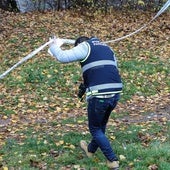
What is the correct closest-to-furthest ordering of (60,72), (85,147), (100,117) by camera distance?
(100,117), (85,147), (60,72)

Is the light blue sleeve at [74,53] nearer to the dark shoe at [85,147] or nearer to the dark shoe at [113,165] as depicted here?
the dark shoe at [113,165]

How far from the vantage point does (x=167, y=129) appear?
8336 millimetres

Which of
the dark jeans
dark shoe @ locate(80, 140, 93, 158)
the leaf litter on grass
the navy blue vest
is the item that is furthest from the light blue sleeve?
the leaf litter on grass

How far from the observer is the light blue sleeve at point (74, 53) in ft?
19.0

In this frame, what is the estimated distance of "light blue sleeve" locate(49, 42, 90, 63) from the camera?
5.78m

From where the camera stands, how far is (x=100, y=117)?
19.9 feet

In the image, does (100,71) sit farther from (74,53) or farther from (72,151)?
(72,151)

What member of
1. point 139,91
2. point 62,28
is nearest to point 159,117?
point 139,91

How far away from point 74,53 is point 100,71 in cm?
44

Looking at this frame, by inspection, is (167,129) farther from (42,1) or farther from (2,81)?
(42,1)

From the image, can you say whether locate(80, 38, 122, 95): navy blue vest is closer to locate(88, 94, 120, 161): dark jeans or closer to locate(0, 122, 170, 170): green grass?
locate(88, 94, 120, 161): dark jeans

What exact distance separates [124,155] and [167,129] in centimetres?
182

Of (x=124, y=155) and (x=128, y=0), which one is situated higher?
(x=128, y=0)

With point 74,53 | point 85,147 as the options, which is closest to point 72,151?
point 85,147
